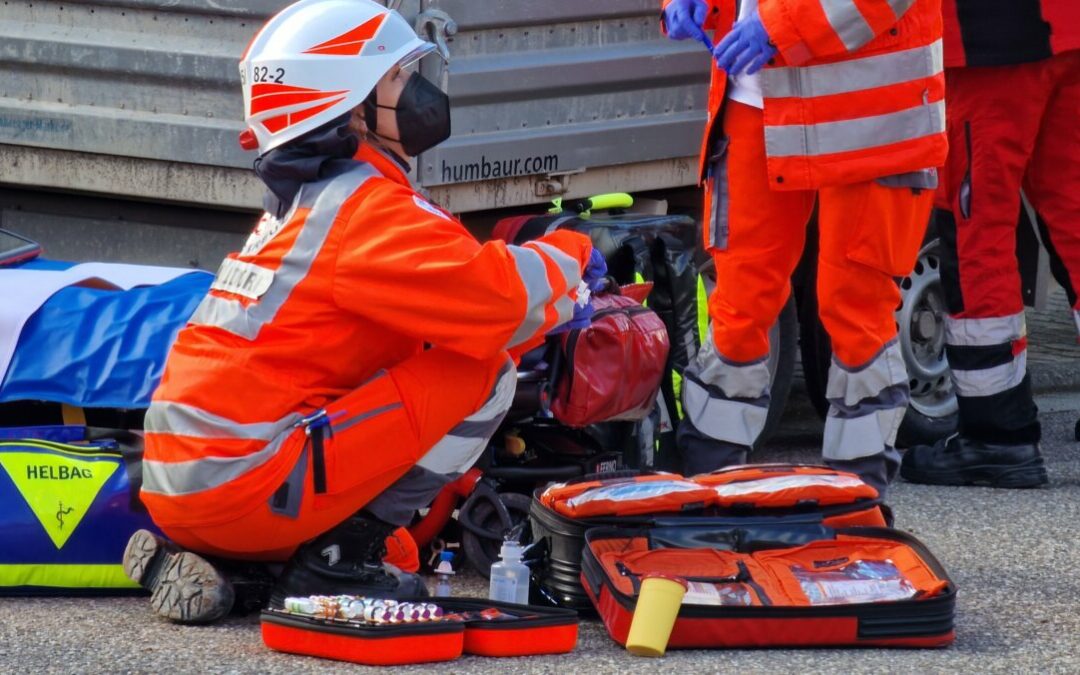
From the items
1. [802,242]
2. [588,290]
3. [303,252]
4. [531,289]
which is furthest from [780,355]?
[303,252]

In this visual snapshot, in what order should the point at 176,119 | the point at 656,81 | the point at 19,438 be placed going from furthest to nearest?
the point at 656,81
the point at 176,119
the point at 19,438

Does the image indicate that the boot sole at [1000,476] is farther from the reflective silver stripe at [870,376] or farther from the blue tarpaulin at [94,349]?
the blue tarpaulin at [94,349]

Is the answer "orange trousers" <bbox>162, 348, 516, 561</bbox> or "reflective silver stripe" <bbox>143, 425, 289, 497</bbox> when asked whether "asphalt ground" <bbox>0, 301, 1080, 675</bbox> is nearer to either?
"orange trousers" <bbox>162, 348, 516, 561</bbox>

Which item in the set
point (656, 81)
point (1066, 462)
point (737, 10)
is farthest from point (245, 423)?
point (1066, 462)

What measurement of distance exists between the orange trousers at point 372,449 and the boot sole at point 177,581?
0.15 feet

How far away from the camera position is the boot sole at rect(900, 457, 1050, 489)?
5.38m

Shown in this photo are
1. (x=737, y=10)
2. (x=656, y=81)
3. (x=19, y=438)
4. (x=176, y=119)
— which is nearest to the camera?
(x=19, y=438)

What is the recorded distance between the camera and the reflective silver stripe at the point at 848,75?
172 inches

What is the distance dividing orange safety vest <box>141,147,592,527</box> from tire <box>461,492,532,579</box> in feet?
2.05

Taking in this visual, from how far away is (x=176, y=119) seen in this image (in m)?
4.94

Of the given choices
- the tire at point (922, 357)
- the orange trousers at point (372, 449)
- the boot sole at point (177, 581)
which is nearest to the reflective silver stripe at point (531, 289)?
the orange trousers at point (372, 449)

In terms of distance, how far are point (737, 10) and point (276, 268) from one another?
4.99 ft

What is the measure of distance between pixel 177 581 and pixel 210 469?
0.26m

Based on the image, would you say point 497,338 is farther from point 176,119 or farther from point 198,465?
point 176,119
